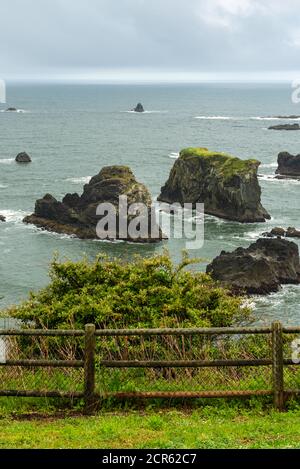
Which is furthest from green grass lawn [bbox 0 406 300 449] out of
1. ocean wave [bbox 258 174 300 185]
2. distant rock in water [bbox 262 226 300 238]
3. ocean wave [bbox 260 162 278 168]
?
ocean wave [bbox 260 162 278 168]

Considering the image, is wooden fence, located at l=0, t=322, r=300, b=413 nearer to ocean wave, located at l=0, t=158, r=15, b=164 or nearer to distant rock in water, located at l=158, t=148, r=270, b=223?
distant rock in water, located at l=158, t=148, r=270, b=223

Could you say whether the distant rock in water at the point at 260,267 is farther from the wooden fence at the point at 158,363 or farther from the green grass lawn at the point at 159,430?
the green grass lawn at the point at 159,430

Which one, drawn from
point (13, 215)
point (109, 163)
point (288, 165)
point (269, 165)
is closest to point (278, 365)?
point (13, 215)

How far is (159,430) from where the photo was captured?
11141 millimetres

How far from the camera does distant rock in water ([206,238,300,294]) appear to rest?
51.2 meters

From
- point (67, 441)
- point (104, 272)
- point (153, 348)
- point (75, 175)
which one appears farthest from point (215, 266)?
point (75, 175)

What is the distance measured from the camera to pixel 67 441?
1051 cm

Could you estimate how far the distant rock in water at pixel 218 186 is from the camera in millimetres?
76188

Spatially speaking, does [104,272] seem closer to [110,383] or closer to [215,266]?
[110,383]

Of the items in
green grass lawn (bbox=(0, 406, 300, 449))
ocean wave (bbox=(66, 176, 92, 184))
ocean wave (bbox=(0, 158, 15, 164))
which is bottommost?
ocean wave (bbox=(66, 176, 92, 184))

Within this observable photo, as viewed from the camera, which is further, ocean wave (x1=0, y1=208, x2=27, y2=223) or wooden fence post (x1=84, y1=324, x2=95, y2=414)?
ocean wave (x1=0, y1=208, x2=27, y2=223)

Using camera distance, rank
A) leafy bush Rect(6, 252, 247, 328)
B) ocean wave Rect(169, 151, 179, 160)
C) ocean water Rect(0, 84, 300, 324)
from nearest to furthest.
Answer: leafy bush Rect(6, 252, 247, 328)
ocean water Rect(0, 84, 300, 324)
ocean wave Rect(169, 151, 179, 160)

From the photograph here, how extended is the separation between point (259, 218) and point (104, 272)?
2334 inches

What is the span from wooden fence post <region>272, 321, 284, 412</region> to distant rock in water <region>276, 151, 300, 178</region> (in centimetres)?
9107
